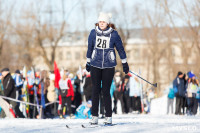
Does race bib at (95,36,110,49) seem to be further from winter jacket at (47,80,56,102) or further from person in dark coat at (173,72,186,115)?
person in dark coat at (173,72,186,115)

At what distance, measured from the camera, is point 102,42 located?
8.52 metres

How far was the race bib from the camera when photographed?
8.52m

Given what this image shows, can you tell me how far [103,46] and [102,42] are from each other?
71 mm

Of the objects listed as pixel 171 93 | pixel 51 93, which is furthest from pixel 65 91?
pixel 171 93

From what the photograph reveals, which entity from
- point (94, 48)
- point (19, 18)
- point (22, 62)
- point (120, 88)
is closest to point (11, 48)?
point (22, 62)

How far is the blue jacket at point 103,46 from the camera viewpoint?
8.52 metres

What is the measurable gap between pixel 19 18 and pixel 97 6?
7.36 metres

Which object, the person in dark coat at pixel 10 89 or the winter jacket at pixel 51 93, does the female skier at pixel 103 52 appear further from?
the winter jacket at pixel 51 93

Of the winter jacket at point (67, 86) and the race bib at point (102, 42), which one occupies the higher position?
the race bib at point (102, 42)

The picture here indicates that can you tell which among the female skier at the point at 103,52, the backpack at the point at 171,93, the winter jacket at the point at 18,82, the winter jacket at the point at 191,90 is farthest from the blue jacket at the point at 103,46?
the backpack at the point at 171,93

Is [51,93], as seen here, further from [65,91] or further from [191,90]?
[191,90]

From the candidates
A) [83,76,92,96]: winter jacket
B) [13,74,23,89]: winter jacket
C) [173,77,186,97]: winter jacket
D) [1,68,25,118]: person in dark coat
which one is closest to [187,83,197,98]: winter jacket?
[173,77,186,97]: winter jacket

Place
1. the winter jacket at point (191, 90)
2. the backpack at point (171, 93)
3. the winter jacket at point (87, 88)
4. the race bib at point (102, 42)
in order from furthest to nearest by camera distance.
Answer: the backpack at point (171, 93) → the winter jacket at point (191, 90) → the winter jacket at point (87, 88) → the race bib at point (102, 42)

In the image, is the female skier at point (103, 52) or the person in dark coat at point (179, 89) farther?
the person in dark coat at point (179, 89)
